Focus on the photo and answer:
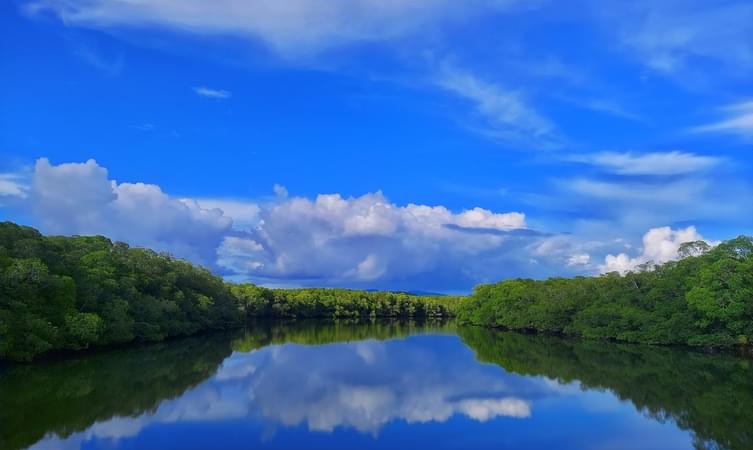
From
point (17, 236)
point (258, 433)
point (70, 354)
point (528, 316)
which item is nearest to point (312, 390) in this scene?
point (258, 433)

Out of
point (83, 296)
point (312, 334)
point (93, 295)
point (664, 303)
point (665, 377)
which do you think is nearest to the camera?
point (665, 377)

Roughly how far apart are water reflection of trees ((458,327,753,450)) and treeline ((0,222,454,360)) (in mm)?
26060

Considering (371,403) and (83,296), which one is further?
(83,296)

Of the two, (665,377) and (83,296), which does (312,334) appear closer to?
(83,296)

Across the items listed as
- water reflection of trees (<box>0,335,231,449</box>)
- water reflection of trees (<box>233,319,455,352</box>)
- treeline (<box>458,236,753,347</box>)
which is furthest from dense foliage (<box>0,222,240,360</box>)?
treeline (<box>458,236,753,347</box>)

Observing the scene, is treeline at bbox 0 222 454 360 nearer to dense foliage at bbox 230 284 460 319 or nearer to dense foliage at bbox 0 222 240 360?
dense foliage at bbox 0 222 240 360

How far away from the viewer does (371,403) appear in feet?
75.8

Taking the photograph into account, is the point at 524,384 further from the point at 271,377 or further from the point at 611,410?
the point at 271,377

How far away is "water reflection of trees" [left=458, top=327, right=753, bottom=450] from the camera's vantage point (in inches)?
786

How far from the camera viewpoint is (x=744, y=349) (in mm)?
48156

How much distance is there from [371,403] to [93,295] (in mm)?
24079

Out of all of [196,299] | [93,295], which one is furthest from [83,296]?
[196,299]

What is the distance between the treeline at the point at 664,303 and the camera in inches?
1832

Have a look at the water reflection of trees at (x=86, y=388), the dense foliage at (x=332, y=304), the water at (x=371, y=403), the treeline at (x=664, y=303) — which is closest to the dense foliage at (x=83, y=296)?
the water reflection of trees at (x=86, y=388)
